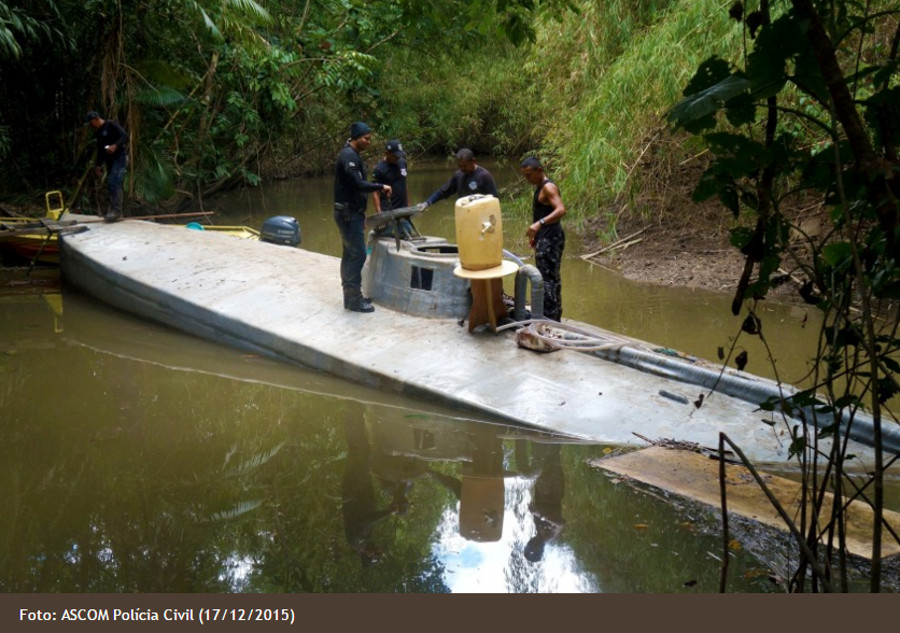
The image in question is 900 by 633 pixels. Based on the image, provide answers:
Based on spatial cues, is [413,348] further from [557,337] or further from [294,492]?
[294,492]

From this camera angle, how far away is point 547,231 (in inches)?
348

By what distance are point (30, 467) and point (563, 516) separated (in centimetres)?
412

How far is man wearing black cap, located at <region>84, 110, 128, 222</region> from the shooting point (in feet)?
43.5

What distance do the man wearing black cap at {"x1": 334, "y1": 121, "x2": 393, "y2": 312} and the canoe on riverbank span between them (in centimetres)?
18

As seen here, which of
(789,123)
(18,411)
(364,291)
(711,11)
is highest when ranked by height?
(711,11)

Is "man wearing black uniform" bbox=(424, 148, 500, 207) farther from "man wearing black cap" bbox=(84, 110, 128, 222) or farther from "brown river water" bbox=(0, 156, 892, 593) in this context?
"man wearing black cap" bbox=(84, 110, 128, 222)

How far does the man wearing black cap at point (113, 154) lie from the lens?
13250 mm

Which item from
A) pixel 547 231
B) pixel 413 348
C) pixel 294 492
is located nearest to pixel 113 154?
pixel 413 348

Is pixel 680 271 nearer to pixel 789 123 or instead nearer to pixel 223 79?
pixel 789 123

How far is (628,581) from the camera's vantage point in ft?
16.2

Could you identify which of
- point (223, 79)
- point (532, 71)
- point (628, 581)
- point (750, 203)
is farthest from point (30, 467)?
point (223, 79)

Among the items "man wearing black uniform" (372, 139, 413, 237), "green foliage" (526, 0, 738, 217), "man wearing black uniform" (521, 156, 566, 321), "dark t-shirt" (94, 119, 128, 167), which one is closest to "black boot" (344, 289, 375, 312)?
"man wearing black uniform" (372, 139, 413, 237)

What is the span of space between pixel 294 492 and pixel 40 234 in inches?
338

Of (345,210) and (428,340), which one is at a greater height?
(345,210)
